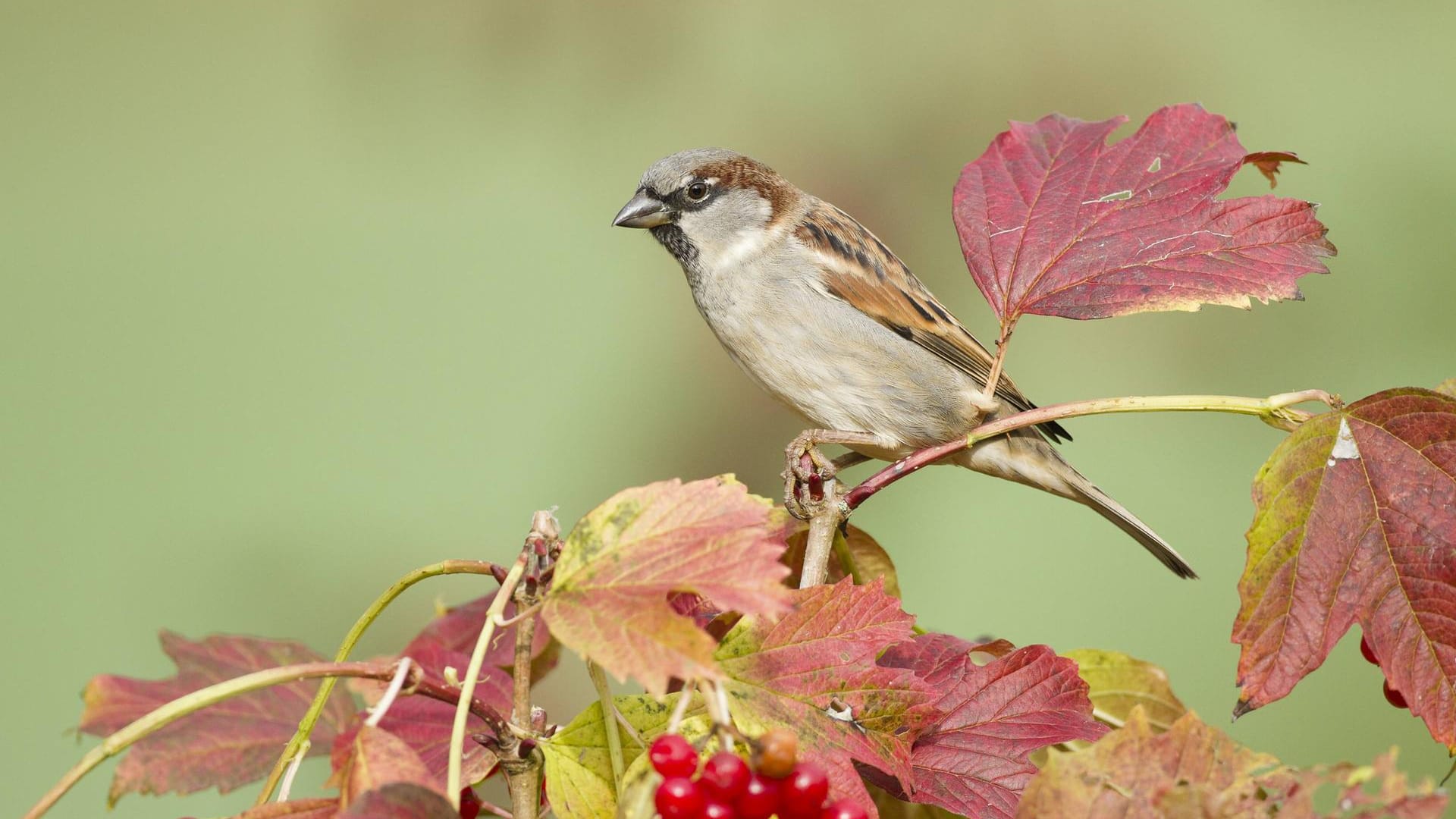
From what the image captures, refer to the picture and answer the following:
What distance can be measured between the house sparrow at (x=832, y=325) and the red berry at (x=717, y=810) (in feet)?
3.39

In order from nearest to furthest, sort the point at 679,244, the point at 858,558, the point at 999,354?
the point at 999,354 < the point at 858,558 < the point at 679,244

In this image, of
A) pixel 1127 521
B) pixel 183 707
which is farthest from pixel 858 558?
pixel 1127 521

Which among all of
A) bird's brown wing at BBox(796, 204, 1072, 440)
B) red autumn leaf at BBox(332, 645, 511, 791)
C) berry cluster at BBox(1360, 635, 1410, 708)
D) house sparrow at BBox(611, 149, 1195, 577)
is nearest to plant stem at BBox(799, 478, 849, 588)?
red autumn leaf at BBox(332, 645, 511, 791)

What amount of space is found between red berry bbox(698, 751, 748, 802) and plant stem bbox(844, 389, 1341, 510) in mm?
265

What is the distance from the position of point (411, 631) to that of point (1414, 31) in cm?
276

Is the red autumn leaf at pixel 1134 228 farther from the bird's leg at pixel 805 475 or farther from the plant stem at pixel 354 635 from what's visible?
the plant stem at pixel 354 635

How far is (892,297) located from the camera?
66.8 inches

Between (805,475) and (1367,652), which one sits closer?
(1367,652)

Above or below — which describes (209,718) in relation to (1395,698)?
above

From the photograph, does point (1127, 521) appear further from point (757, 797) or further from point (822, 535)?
point (757, 797)

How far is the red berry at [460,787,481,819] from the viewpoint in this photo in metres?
0.71

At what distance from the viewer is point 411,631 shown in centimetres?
236

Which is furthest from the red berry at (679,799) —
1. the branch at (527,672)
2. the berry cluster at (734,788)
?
the branch at (527,672)

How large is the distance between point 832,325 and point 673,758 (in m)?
1.18
